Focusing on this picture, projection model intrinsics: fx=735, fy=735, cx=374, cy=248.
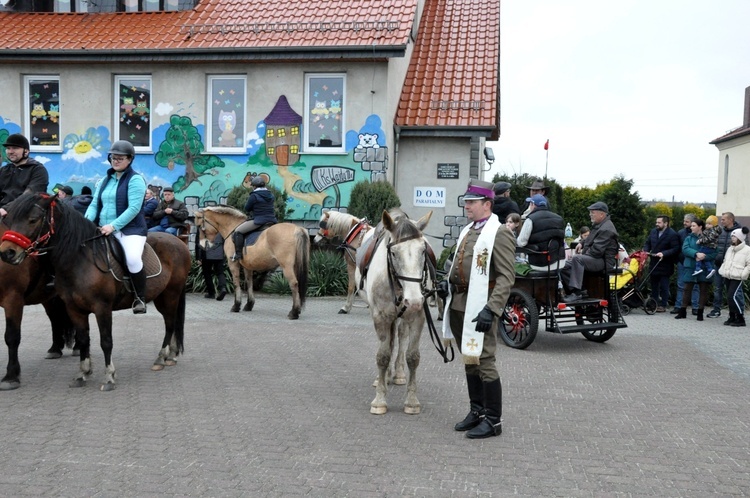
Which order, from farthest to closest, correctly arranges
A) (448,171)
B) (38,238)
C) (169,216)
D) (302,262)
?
(448,171)
(169,216)
(302,262)
(38,238)

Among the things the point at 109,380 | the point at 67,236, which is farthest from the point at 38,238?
the point at 109,380

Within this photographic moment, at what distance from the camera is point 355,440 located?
5969mm

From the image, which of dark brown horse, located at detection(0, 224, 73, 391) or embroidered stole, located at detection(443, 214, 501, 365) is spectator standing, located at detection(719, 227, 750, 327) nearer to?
embroidered stole, located at detection(443, 214, 501, 365)

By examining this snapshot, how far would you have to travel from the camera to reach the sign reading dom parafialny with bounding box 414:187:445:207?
1867 cm

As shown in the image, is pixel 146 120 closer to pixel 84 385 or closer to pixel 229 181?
pixel 229 181

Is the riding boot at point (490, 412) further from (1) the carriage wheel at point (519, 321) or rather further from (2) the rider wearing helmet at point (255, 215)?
(2) the rider wearing helmet at point (255, 215)

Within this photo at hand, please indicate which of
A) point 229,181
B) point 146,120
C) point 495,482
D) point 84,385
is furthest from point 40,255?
point 146,120

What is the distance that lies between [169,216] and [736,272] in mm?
11172

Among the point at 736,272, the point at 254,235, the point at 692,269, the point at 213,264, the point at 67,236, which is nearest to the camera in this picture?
the point at 67,236

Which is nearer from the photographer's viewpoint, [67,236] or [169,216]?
[67,236]

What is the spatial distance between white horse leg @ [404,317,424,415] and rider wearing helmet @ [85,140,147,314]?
3022mm

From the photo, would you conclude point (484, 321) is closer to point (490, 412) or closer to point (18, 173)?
point (490, 412)

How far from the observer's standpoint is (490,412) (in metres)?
6.11

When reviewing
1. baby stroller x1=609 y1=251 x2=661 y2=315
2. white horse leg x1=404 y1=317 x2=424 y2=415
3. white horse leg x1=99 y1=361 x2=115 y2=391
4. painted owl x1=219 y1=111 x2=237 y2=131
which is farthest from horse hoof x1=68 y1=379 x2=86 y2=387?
painted owl x1=219 y1=111 x2=237 y2=131
